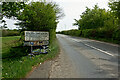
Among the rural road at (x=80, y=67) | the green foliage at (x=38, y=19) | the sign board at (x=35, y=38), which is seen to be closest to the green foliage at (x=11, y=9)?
the rural road at (x=80, y=67)

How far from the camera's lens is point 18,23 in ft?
32.9

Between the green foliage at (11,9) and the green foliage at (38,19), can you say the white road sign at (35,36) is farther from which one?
the green foliage at (11,9)

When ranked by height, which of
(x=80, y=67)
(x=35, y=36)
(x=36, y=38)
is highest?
(x=35, y=36)

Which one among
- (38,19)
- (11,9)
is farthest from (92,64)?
(38,19)

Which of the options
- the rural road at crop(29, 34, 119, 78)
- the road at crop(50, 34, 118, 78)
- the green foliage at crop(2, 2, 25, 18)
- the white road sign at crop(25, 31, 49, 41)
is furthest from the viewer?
the white road sign at crop(25, 31, 49, 41)

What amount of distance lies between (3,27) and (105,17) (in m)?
40.1

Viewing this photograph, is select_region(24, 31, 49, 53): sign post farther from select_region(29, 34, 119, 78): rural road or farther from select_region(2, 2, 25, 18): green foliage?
select_region(2, 2, 25, 18): green foliage

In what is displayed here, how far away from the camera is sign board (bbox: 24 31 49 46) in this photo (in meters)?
8.76

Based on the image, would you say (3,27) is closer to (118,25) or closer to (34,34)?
(34,34)

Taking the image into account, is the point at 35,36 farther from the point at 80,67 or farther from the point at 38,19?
the point at 80,67

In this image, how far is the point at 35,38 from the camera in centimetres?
912

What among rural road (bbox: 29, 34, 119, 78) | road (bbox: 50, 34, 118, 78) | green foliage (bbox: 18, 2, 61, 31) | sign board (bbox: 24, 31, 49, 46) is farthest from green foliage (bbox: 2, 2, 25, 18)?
green foliage (bbox: 18, 2, 61, 31)

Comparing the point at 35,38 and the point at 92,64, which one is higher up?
the point at 35,38

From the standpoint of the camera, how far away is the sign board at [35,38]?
8.76 metres
